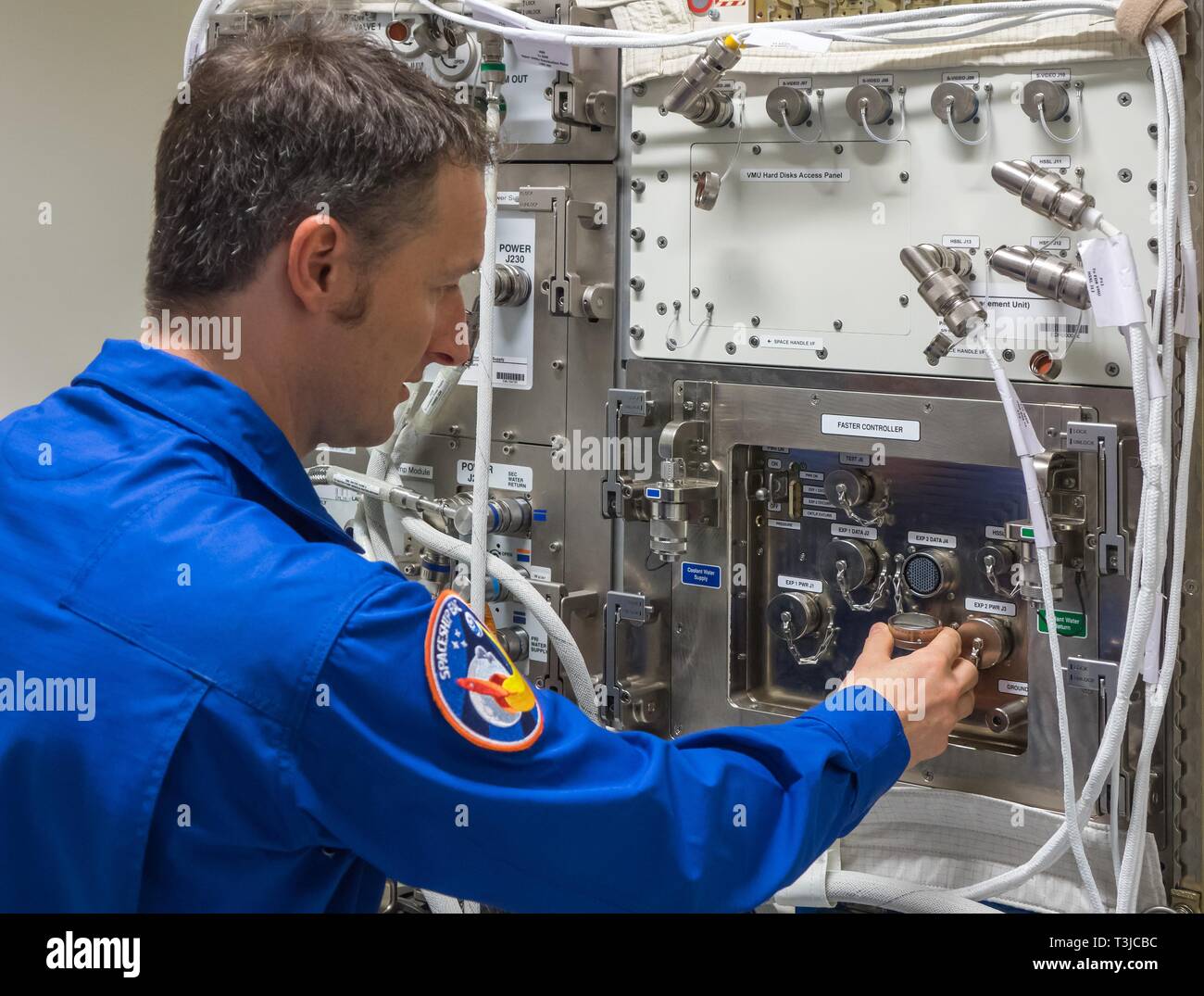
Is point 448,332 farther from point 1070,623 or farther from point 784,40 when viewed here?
point 1070,623

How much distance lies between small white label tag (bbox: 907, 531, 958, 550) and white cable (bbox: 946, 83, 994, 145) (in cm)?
55

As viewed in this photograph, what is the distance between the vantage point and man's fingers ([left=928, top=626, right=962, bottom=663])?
1.79 meters

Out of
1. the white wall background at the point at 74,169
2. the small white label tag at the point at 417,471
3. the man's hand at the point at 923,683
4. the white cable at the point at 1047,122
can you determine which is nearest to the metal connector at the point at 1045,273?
Answer: the white cable at the point at 1047,122

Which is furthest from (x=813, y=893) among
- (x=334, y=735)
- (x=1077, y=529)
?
(x=334, y=735)

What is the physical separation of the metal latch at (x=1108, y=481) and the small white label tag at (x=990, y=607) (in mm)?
167

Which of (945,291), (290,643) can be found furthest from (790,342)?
(290,643)

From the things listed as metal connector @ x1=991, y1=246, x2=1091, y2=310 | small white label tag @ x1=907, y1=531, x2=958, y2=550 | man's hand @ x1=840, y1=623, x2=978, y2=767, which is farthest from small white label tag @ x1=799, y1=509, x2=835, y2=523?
metal connector @ x1=991, y1=246, x2=1091, y2=310

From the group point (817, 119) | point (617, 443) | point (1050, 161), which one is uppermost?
point (817, 119)

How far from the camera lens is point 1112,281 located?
1.64 m

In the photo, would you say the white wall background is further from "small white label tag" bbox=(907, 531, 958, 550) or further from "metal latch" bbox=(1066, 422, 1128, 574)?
"metal latch" bbox=(1066, 422, 1128, 574)

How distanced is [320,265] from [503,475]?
3.37 ft

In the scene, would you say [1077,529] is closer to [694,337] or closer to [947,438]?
[947,438]

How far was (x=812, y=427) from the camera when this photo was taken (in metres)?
1.99

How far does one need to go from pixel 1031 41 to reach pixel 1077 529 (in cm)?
64
